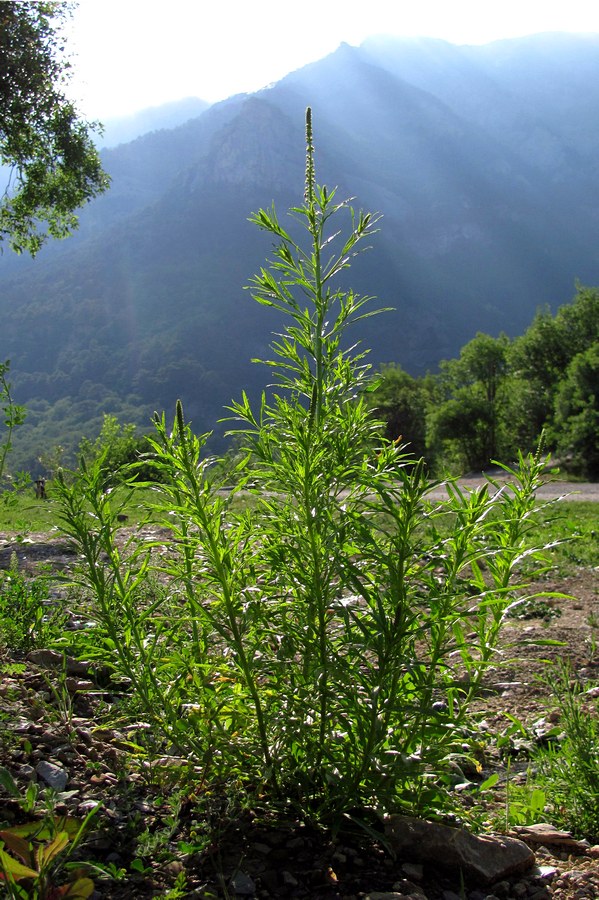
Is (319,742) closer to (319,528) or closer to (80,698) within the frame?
(319,528)

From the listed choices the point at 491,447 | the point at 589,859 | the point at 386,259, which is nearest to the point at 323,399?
the point at 589,859

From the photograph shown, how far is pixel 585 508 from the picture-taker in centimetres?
1427

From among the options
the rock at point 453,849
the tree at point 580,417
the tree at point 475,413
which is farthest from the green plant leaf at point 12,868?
the tree at point 475,413

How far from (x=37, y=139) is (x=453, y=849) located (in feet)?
51.7

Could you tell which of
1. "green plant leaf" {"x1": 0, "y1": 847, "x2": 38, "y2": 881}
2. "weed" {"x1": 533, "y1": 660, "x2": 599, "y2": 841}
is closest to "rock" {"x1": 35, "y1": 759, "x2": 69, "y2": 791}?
"green plant leaf" {"x1": 0, "y1": 847, "x2": 38, "y2": 881}

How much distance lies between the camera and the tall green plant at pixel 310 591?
2.08 meters

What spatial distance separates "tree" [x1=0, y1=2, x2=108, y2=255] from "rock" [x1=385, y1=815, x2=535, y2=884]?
48.8ft

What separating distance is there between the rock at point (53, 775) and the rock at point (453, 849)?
1.11m

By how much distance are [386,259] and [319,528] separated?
171414 millimetres

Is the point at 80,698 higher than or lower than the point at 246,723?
lower

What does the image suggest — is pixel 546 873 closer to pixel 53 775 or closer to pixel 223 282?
pixel 53 775

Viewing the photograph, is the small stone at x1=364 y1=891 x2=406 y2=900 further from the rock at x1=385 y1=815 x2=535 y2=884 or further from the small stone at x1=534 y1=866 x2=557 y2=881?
the small stone at x1=534 y1=866 x2=557 y2=881

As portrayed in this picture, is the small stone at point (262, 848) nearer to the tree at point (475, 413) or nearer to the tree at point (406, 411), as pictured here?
the tree at point (475, 413)

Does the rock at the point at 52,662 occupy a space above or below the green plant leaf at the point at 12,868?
below
